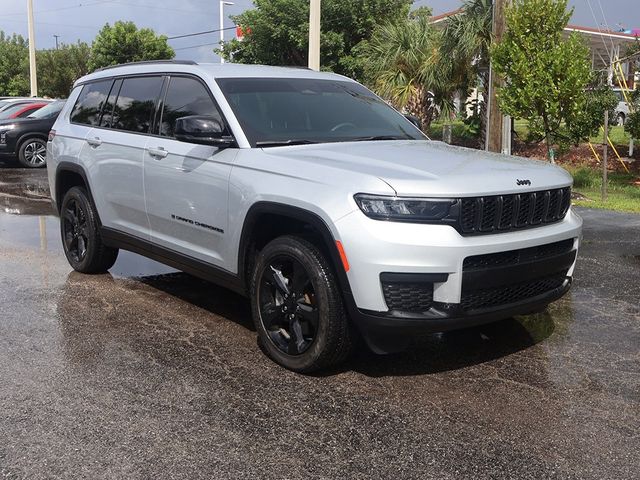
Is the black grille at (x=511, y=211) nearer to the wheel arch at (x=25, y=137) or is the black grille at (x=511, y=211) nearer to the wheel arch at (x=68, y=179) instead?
the wheel arch at (x=68, y=179)

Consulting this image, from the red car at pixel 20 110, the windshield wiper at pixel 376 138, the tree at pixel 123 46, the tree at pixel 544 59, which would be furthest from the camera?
the tree at pixel 123 46

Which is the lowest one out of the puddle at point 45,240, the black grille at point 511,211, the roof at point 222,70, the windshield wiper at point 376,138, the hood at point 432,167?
the puddle at point 45,240

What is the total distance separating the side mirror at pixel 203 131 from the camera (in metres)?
4.58

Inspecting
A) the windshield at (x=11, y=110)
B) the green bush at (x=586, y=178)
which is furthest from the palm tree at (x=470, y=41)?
the windshield at (x=11, y=110)

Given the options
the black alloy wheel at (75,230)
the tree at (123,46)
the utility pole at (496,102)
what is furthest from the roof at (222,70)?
the tree at (123,46)

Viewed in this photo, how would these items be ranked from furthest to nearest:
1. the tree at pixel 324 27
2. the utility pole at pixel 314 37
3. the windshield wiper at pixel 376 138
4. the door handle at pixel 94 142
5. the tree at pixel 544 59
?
the tree at pixel 324 27 → the utility pole at pixel 314 37 → the tree at pixel 544 59 → the door handle at pixel 94 142 → the windshield wiper at pixel 376 138

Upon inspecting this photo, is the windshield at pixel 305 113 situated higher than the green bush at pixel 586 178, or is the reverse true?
the windshield at pixel 305 113

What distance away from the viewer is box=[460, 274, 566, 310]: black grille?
12.7 ft

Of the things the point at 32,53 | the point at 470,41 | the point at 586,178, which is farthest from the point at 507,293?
the point at 32,53

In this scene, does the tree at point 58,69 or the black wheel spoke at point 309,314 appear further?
the tree at point 58,69

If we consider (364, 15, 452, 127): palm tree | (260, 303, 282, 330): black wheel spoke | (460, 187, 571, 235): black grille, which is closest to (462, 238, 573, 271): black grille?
(460, 187, 571, 235): black grille

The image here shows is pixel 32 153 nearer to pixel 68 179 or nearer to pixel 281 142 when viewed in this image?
pixel 68 179

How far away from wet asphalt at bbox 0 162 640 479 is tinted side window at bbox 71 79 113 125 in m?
1.62

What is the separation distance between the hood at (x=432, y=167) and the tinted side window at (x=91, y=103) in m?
2.52
